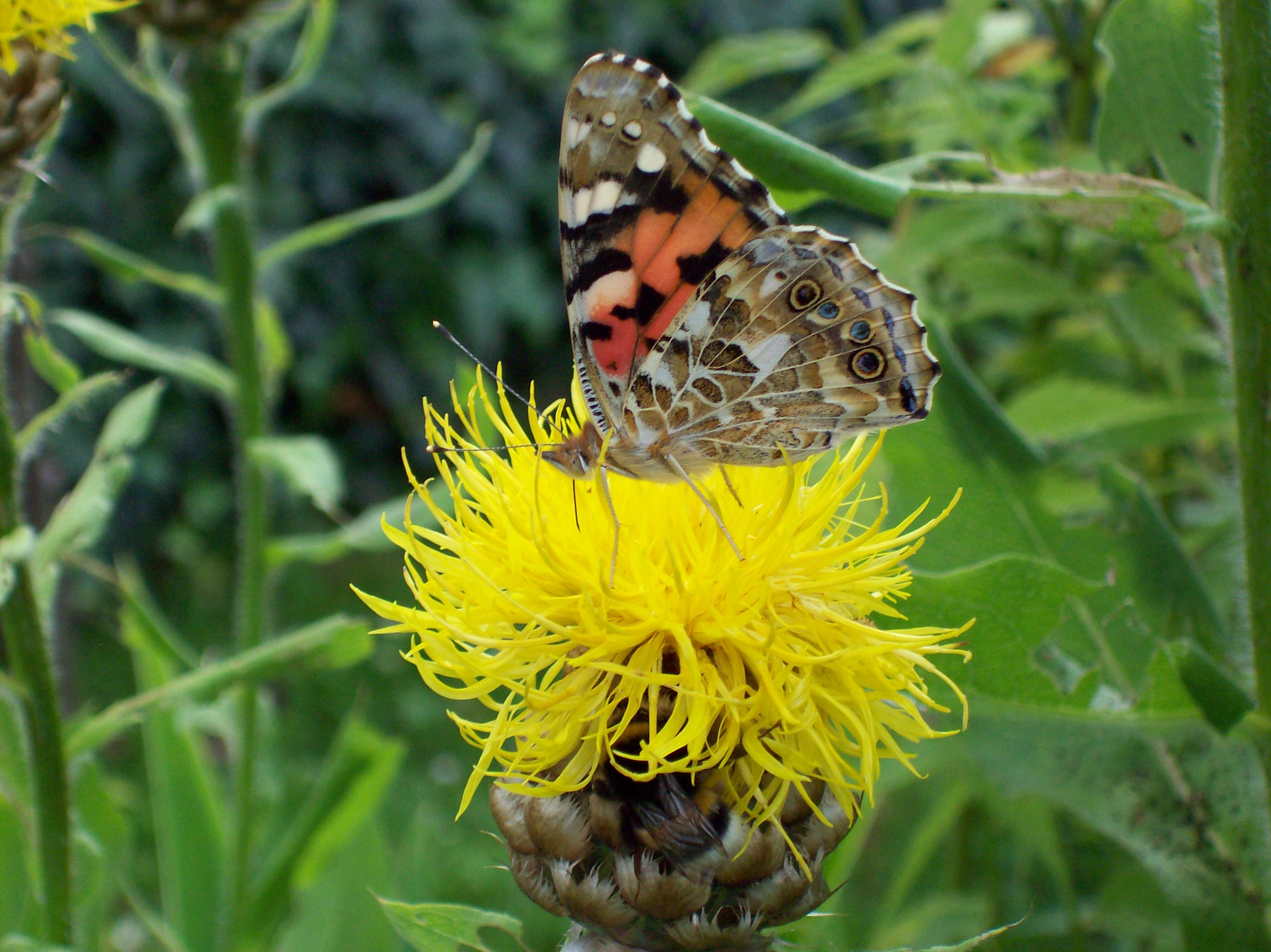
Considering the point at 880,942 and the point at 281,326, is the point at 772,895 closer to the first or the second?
the point at 880,942

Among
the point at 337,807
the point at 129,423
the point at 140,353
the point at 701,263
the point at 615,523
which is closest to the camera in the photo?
the point at 615,523

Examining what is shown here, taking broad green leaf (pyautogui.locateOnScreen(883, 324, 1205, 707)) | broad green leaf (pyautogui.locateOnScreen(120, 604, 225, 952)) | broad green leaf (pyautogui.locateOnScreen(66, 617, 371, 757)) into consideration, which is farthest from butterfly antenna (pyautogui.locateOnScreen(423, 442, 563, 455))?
broad green leaf (pyautogui.locateOnScreen(120, 604, 225, 952))

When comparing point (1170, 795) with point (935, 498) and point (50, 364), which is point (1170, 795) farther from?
point (50, 364)

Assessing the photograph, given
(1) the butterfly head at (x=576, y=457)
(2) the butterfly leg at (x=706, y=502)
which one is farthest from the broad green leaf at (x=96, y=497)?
(2) the butterfly leg at (x=706, y=502)

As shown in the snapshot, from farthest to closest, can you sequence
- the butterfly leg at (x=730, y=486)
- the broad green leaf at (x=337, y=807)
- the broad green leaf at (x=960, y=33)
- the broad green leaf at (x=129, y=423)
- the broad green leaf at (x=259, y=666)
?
the broad green leaf at (x=337, y=807) < the broad green leaf at (x=960, y=33) < the broad green leaf at (x=129, y=423) < the broad green leaf at (x=259, y=666) < the butterfly leg at (x=730, y=486)

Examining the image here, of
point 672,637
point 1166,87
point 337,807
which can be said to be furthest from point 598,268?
point 337,807

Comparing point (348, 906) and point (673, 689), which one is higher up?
point (673, 689)

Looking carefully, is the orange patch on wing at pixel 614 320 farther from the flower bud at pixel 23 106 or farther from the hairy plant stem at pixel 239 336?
the hairy plant stem at pixel 239 336

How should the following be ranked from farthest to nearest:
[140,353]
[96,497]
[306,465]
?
[140,353], [306,465], [96,497]
